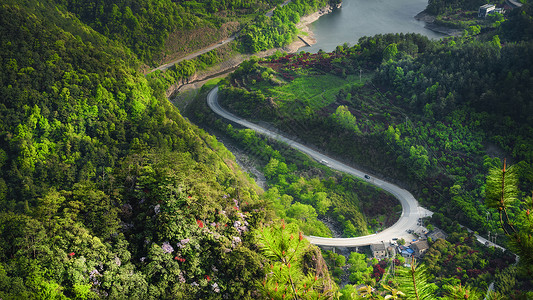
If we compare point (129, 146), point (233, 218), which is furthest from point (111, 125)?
point (233, 218)

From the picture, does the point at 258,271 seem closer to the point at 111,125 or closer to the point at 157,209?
the point at 157,209

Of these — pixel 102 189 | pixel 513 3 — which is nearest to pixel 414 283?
pixel 102 189

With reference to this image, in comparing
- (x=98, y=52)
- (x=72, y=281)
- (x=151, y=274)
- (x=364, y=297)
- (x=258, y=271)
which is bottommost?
(x=258, y=271)

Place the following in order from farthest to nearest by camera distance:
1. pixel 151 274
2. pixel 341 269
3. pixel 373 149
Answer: pixel 373 149, pixel 341 269, pixel 151 274

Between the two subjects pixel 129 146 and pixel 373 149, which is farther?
pixel 373 149

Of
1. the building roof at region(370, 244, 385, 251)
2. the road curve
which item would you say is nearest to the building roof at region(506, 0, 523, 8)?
the road curve

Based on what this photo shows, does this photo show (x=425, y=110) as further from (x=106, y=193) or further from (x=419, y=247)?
(x=106, y=193)
